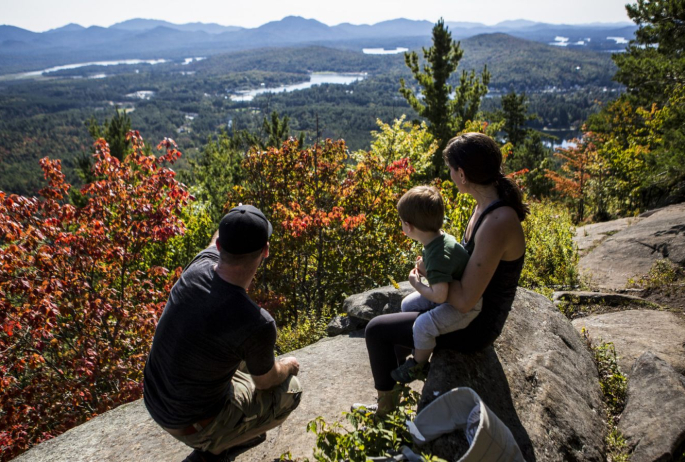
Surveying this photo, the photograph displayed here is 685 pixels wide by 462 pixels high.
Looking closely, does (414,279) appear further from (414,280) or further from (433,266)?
(433,266)

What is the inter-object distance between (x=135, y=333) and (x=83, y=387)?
1.09m

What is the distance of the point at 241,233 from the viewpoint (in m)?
2.40

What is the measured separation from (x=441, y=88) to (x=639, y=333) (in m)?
19.4

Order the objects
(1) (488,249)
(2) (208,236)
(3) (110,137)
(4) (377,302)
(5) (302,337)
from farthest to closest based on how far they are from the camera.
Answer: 1. (3) (110,137)
2. (2) (208,236)
3. (5) (302,337)
4. (4) (377,302)
5. (1) (488,249)

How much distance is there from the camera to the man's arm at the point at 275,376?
269 centimetres

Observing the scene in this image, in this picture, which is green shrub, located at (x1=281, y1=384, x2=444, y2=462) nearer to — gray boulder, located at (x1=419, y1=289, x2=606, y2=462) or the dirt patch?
gray boulder, located at (x1=419, y1=289, x2=606, y2=462)

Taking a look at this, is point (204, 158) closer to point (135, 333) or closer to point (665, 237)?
point (135, 333)

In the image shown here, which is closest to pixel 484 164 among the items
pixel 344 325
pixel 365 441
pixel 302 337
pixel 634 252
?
pixel 365 441

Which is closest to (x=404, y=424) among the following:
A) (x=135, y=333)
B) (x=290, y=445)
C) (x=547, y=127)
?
(x=290, y=445)

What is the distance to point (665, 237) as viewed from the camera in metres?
6.71

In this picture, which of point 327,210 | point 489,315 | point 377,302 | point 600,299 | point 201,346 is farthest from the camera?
point 327,210

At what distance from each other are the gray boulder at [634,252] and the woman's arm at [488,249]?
4470 millimetres

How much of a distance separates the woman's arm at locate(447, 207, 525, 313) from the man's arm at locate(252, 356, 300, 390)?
133 centimetres

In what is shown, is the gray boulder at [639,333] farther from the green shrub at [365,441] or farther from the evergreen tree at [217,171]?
the evergreen tree at [217,171]
